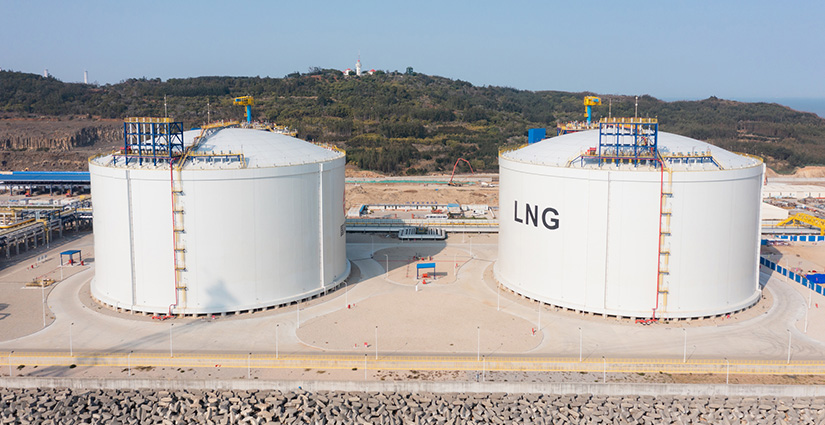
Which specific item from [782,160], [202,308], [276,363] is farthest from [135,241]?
[782,160]

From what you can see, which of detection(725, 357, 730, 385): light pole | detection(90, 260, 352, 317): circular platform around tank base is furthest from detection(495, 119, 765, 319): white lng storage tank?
detection(90, 260, 352, 317): circular platform around tank base

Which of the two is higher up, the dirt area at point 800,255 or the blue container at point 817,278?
the blue container at point 817,278

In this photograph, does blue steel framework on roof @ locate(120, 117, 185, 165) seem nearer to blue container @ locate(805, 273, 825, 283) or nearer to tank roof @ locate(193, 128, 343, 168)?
tank roof @ locate(193, 128, 343, 168)

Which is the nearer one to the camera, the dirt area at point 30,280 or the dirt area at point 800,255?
the dirt area at point 30,280

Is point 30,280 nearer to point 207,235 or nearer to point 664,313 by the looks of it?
point 207,235

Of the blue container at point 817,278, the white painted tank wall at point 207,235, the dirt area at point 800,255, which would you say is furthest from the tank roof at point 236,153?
the dirt area at point 800,255

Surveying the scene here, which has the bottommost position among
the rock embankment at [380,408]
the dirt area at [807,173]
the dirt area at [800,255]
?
the rock embankment at [380,408]

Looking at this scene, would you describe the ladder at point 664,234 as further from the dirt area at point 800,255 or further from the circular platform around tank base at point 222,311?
the circular platform around tank base at point 222,311
